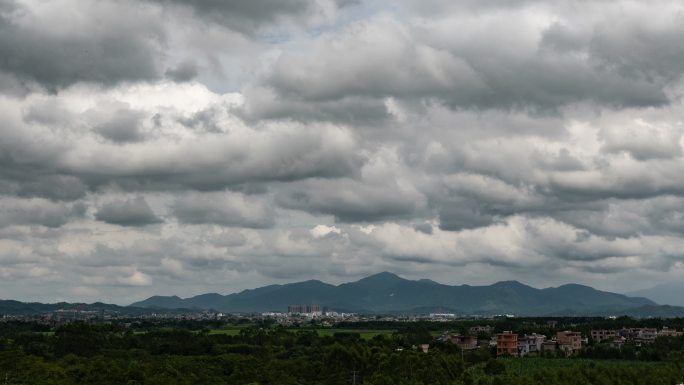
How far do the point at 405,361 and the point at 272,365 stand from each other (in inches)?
1145

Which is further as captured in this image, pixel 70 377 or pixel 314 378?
pixel 314 378

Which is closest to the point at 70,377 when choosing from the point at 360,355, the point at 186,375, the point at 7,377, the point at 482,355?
the point at 7,377

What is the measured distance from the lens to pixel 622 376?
376ft

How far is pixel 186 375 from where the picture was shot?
124m

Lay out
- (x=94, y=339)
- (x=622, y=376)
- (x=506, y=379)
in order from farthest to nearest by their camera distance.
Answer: (x=94, y=339)
(x=622, y=376)
(x=506, y=379)

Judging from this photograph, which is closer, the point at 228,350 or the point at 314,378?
the point at 314,378

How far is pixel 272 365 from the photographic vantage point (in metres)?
136

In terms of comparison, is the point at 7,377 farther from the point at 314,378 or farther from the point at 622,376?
the point at 622,376

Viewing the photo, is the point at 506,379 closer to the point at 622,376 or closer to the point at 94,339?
the point at 622,376

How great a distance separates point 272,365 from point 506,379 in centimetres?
4517

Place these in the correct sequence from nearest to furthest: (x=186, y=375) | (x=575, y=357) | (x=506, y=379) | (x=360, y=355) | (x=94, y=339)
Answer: (x=506, y=379), (x=186, y=375), (x=360, y=355), (x=94, y=339), (x=575, y=357)

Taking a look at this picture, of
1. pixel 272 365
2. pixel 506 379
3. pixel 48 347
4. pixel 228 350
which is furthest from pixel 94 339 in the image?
pixel 506 379

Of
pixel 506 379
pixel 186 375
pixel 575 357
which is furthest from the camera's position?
pixel 575 357

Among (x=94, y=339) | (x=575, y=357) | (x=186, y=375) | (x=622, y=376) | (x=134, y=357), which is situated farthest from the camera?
(x=575, y=357)
